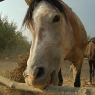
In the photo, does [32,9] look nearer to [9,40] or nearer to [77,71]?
[77,71]

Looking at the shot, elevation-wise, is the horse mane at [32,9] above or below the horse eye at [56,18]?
above

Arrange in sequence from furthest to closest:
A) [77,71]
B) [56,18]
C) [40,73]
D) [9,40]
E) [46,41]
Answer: [9,40] → [77,71] → [56,18] → [46,41] → [40,73]

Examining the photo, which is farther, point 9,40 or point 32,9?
point 9,40

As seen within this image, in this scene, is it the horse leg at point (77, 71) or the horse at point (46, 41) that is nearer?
the horse at point (46, 41)

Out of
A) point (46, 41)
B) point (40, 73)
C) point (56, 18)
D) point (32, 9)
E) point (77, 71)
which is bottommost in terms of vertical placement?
point (77, 71)

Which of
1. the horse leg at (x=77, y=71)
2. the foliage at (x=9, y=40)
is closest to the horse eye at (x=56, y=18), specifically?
the horse leg at (x=77, y=71)

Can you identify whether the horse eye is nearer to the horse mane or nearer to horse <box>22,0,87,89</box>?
horse <box>22,0,87,89</box>

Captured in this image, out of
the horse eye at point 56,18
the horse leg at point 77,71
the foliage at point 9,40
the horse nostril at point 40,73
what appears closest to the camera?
the horse nostril at point 40,73

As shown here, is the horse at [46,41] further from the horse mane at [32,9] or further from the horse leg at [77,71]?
the horse leg at [77,71]

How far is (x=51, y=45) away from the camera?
2.72 meters

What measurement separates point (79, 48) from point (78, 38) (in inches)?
11.6

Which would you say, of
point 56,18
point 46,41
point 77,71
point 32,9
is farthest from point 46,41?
point 77,71

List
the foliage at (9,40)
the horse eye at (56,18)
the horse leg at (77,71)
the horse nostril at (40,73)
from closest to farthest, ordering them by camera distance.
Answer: the horse nostril at (40,73)
the horse eye at (56,18)
the horse leg at (77,71)
the foliage at (9,40)

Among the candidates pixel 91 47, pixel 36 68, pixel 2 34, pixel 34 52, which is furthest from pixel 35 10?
pixel 2 34
